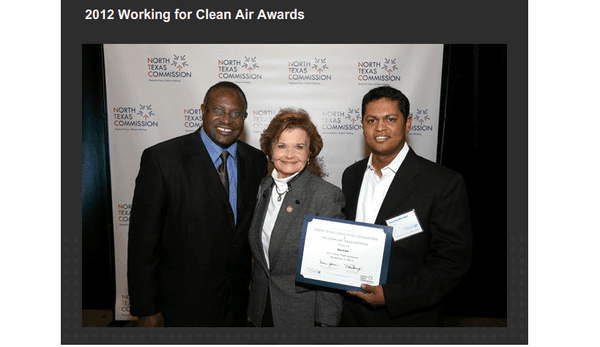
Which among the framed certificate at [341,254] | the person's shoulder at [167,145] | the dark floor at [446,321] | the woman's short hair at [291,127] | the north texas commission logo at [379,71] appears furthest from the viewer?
the dark floor at [446,321]

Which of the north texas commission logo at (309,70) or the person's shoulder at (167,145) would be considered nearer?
the person's shoulder at (167,145)

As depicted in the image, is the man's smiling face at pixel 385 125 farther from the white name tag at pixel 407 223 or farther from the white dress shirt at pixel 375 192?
the white name tag at pixel 407 223

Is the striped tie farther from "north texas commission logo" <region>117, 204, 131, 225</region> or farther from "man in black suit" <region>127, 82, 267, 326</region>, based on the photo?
"north texas commission logo" <region>117, 204, 131, 225</region>

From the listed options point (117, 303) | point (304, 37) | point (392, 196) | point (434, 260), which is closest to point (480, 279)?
point (434, 260)

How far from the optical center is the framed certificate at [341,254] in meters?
1.85

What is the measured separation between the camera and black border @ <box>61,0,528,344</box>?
2197 millimetres

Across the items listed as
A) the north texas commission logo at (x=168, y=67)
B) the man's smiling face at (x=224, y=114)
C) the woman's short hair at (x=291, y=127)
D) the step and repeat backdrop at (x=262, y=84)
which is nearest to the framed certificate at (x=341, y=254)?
the woman's short hair at (x=291, y=127)

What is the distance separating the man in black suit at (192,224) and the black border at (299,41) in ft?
0.73

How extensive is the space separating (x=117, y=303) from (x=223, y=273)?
2.05 meters

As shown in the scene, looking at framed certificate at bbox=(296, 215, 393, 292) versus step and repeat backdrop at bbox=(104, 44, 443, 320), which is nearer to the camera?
framed certificate at bbox=(296, 215, 393, 292)

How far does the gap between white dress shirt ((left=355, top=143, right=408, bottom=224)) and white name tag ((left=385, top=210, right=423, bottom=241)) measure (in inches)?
5.3

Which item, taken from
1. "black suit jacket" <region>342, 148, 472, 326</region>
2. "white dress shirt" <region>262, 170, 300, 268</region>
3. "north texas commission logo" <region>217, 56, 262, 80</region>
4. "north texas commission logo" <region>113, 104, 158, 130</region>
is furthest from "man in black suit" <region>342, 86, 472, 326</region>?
"north texas commission logo" <region>113, 104, 158, 130</region>

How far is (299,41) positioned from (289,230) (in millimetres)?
1424
